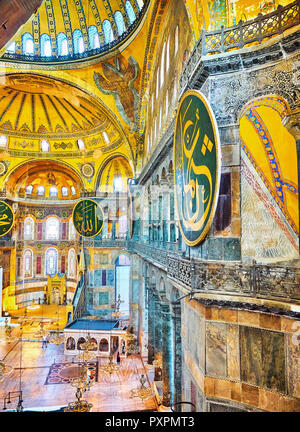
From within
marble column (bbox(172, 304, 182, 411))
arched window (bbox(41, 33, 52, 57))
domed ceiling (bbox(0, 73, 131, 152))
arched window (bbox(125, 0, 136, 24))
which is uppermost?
arched window (bbox(41, 33, 52, 57))

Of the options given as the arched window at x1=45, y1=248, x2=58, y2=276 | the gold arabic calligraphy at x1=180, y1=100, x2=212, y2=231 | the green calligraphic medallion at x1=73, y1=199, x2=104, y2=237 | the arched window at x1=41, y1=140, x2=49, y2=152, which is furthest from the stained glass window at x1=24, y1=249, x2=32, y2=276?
the gold arabic calligraphy at x1=180, y1=100, x2=212, y2=231

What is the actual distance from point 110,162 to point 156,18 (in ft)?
34.7

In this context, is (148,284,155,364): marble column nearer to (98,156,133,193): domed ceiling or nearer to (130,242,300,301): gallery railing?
(130,242,300,301): gallery railing

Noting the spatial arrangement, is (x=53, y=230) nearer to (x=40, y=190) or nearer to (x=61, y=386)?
(x=40, y=190)

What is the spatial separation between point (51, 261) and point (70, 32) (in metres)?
16.4

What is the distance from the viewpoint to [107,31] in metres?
15.2

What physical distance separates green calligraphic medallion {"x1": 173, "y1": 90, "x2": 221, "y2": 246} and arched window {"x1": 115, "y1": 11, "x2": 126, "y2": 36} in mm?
10660

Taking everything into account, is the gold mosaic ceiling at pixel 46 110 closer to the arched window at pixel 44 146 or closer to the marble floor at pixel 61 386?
the arched window at pixel 44 146

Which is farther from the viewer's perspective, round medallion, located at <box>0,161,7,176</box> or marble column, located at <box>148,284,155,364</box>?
round medallion, located at <box>0,161,7,176</box>

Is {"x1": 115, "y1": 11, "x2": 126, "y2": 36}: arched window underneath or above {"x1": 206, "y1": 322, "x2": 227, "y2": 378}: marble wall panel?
above

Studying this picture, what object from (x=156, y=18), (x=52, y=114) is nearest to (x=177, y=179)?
(x=156, y=18)

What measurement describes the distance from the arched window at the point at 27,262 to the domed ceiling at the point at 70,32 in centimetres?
1402

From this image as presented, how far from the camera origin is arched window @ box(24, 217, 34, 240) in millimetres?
24391

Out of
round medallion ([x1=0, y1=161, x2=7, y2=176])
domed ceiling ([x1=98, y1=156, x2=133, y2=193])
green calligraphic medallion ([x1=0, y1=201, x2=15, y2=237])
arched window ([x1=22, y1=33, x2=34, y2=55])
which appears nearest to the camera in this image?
green calligraphic medallion ([x1=0, y1=201, x2=15, y2=237])
